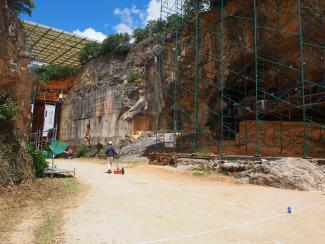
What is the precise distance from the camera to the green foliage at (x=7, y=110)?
9.02m

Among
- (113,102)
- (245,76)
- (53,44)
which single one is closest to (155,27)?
(113,102)

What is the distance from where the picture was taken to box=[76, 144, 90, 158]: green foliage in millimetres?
27091

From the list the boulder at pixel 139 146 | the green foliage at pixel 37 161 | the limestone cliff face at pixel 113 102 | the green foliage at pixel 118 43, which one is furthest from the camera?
the green foliage at pixel 118 43

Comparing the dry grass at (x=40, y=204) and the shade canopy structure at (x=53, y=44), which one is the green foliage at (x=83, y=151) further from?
the dry grass at (x=40, y=204)

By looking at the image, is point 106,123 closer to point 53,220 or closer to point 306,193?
point 306,193

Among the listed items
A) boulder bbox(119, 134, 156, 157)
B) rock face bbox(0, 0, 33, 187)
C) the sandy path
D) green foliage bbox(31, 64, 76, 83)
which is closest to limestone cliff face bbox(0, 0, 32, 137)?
rock face bbox(0, 0, 33, 187)

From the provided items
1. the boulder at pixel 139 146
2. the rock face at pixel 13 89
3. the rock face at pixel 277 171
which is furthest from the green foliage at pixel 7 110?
the boulder at pixel 139 146

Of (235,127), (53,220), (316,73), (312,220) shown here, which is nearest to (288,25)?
(316,73)

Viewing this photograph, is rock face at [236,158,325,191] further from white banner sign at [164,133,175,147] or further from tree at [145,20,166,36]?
tree at [145,20,166,36]

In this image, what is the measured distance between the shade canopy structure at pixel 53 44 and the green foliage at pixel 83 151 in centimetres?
951

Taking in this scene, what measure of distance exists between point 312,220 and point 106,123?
2130cm

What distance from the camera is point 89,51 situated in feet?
113

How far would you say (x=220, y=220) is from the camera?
20.2 feet

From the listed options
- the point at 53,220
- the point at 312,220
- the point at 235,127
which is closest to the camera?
the point at 53,220
